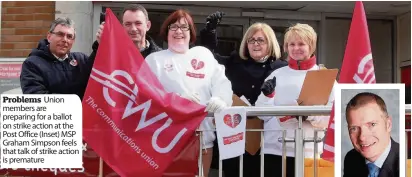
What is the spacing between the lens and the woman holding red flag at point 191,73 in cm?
452

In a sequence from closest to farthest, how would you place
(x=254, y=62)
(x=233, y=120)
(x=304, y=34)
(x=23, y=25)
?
(x=233, y=120), (x=304, y=34), (x=254, y=62), (x=23, y=25)

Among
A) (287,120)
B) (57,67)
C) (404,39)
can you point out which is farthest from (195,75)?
(404,39)

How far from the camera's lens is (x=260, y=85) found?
194 inches

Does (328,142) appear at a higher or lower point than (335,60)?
lower

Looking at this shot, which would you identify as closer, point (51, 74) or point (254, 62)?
point (51, 74)

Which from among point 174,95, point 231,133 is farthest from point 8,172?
point 231,133

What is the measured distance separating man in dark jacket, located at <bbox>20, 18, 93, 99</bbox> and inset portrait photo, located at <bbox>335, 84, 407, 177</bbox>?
200 centimetres

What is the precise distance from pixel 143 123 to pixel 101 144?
12.8 inches

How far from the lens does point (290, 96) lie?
15.3 ft

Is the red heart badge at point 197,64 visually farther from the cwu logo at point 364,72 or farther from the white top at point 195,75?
the cwu logo at point 364,72

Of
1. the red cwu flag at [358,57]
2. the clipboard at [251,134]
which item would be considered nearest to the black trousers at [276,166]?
the clipboard at [251,134]

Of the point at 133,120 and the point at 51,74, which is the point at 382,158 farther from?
the point at 51,74

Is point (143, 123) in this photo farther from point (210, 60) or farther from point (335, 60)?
point (335, 60)

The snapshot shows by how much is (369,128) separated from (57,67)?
2391 mm
